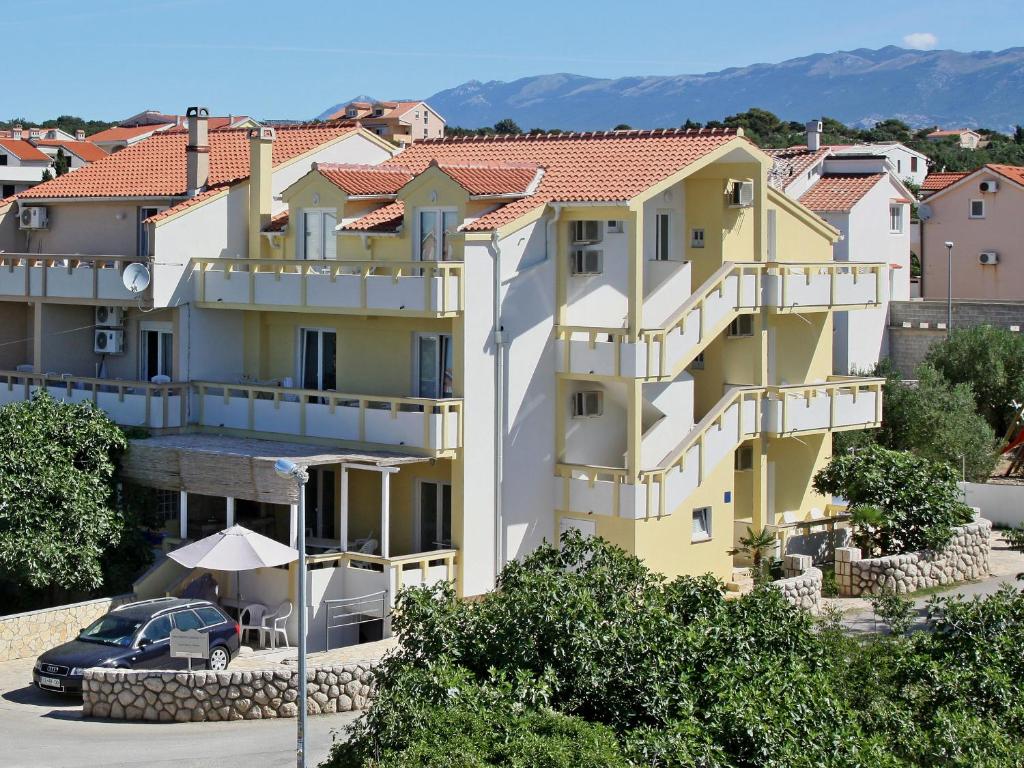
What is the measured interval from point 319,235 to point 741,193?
8.64 m

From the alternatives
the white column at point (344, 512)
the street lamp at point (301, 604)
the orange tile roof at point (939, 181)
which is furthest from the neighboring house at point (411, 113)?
the street lamp at point (301, 604)

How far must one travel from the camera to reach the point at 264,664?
28.9m

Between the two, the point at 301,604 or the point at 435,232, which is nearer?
the point at 301,604

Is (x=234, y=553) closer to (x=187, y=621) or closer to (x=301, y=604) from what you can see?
(x=187, y=621)

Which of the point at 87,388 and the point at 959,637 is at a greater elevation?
the point at 87,388

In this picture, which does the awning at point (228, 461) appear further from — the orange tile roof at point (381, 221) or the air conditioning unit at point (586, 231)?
the air conditioning unit at point (586, 231)

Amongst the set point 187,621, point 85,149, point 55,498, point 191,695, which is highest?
point 85,149

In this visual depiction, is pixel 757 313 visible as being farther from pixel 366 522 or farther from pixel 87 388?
pixel 87 388

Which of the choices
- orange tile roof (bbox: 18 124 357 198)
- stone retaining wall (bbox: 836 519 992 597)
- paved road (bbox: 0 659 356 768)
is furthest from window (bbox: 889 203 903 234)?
paved road (bbox: 0 659 356 768)

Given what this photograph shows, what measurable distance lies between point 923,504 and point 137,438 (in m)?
15.9

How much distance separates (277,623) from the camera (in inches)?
1207

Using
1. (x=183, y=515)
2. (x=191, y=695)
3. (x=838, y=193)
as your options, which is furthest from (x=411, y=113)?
(x=191, y=695)

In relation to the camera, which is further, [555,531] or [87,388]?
[87,388]

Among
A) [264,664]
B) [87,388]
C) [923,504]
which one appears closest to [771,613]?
[264,664]
